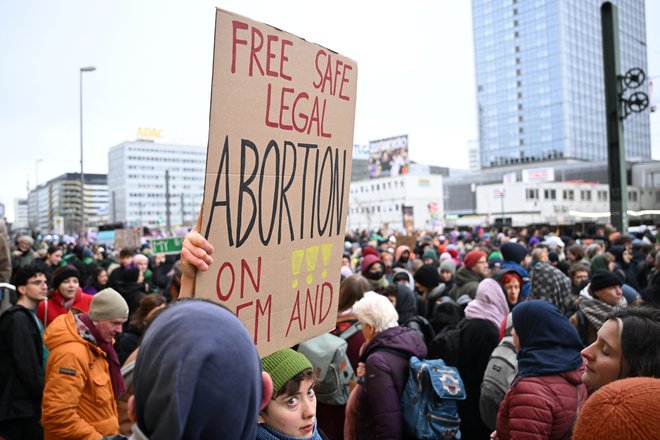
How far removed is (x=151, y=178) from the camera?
144 meters

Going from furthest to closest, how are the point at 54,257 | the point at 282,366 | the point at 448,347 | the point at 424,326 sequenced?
the point at 54,257 < the point at 424,326 < the point at 448,347 < the point at 282,366

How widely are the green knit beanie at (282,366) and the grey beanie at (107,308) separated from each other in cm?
174

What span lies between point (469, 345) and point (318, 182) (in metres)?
2.59

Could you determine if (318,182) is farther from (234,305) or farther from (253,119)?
(234,305)

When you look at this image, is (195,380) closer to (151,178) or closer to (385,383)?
(385,383)

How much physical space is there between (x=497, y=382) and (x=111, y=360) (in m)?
2.64

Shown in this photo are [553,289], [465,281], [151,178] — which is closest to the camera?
[553,289]

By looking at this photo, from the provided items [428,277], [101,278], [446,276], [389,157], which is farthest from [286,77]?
[389,157]

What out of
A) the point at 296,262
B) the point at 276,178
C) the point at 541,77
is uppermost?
the point at 541,77

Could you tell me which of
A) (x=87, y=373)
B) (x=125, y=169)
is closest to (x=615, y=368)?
(x=87, y=373)

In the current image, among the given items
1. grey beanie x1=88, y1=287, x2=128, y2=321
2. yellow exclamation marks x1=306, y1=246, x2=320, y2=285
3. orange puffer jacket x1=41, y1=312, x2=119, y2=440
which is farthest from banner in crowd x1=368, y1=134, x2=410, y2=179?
yellow exclamation marks x1=306, y1=246, x2=320, y2=285

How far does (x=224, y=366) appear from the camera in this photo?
1.22m

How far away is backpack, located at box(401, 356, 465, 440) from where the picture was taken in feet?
12.6

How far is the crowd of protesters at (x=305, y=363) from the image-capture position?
1220mm
